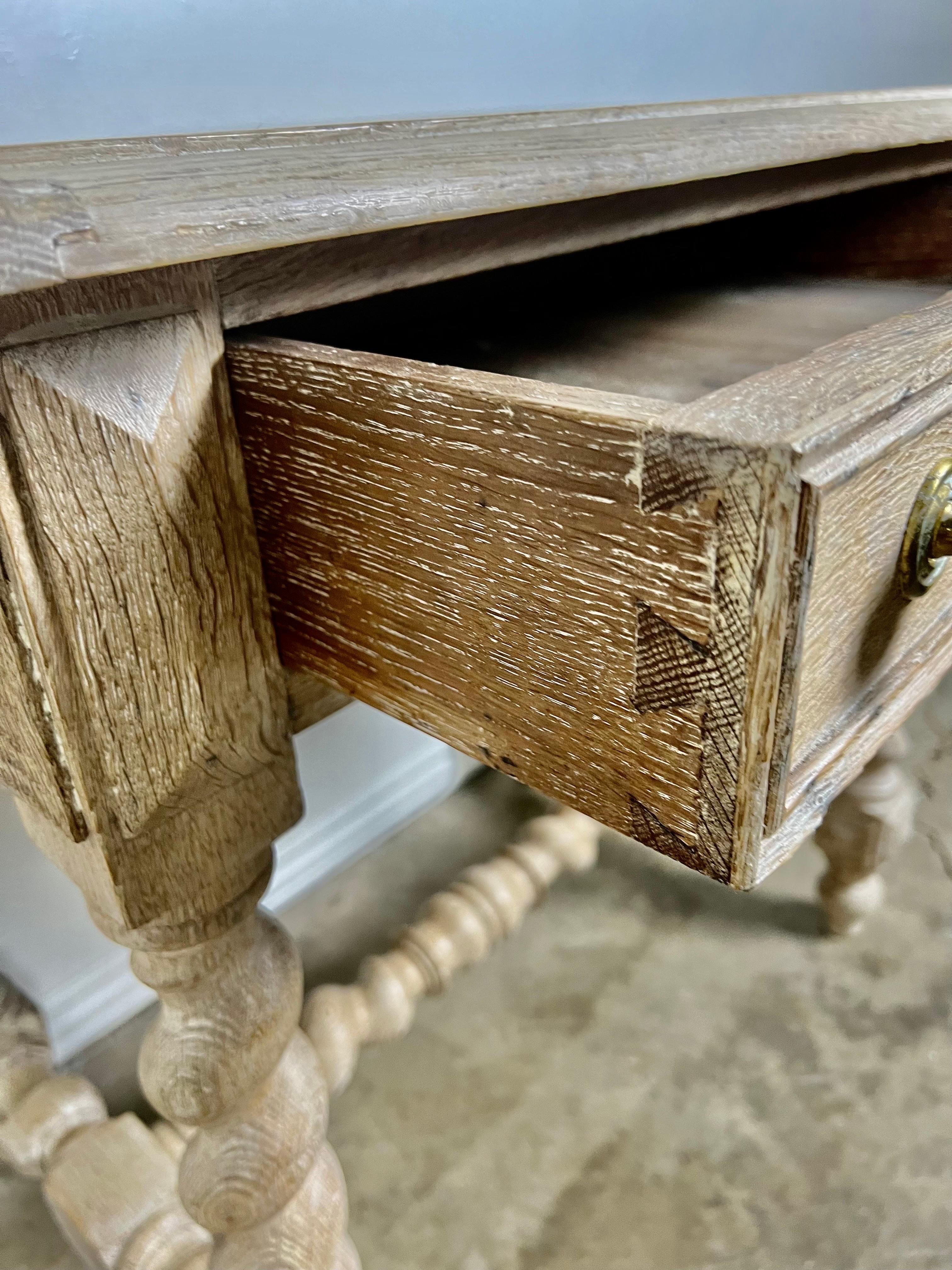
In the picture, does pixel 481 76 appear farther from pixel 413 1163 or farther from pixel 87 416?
pixel 413 1163

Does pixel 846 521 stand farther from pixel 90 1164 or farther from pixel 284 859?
pixel 284 859

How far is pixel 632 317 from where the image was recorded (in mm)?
516

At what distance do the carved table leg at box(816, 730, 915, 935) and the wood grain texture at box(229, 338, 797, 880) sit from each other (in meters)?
0.62

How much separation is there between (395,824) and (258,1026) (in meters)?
0.64

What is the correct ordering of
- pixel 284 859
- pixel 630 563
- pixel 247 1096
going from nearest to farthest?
pixel 630 563 < pixel 247 1096 < pixel 284 859

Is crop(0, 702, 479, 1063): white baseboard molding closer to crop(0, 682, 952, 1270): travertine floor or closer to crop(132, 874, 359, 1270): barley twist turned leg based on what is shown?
crop(0, 682, 952, 1270): travertine floor

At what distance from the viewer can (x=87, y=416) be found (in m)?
0.30

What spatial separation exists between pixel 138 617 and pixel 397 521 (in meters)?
0.10

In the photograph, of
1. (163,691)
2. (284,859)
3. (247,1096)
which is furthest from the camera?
(284,859)

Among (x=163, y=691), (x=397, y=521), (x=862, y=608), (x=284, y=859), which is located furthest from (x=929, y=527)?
(x=284, y=859)

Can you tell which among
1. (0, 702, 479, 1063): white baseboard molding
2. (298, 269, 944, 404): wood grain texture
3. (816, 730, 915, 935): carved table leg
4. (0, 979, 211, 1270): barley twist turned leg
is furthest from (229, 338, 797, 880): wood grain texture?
(816, 730, 915, 935): carved table leg

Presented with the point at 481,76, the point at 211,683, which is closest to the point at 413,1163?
the point at 211,683

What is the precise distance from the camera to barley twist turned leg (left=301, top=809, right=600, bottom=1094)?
27.7 inches

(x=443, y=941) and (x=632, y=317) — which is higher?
(x=632, y=317)
